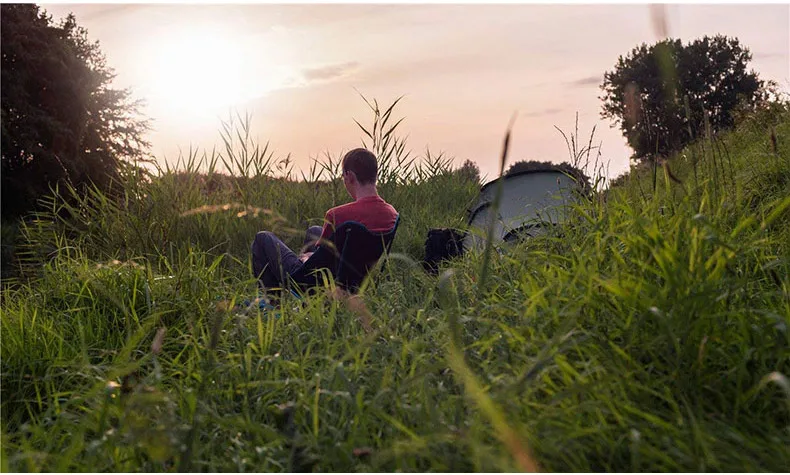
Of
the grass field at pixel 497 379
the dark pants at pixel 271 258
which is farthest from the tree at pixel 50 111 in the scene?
the grass field at pixel 497 379

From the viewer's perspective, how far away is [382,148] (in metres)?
7.18

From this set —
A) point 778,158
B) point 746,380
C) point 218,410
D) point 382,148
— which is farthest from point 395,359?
point 382,148

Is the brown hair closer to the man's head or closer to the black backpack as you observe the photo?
the man's head

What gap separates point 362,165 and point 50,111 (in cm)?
1930

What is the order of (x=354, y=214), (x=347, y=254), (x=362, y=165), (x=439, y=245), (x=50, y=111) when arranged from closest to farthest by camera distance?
(x=347, y=254) → (x=354, y=214) → (x=362, y=165) → (x=439, y=245) → (x=50, y=111)

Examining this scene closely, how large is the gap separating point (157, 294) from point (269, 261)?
1.19 metres

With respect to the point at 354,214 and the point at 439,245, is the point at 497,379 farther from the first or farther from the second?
the point at 439,245

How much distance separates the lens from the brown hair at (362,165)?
4887mm

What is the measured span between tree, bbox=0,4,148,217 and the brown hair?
53.3 ft

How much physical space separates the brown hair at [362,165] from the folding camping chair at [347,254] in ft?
1.85

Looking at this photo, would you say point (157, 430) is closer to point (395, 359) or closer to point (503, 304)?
point (395, 359)

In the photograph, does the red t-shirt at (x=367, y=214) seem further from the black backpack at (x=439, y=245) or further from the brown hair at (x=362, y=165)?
the black backpack at (x=439, y=245)

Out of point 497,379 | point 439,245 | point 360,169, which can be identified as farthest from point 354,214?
point 497,379

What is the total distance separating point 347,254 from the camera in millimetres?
4363
